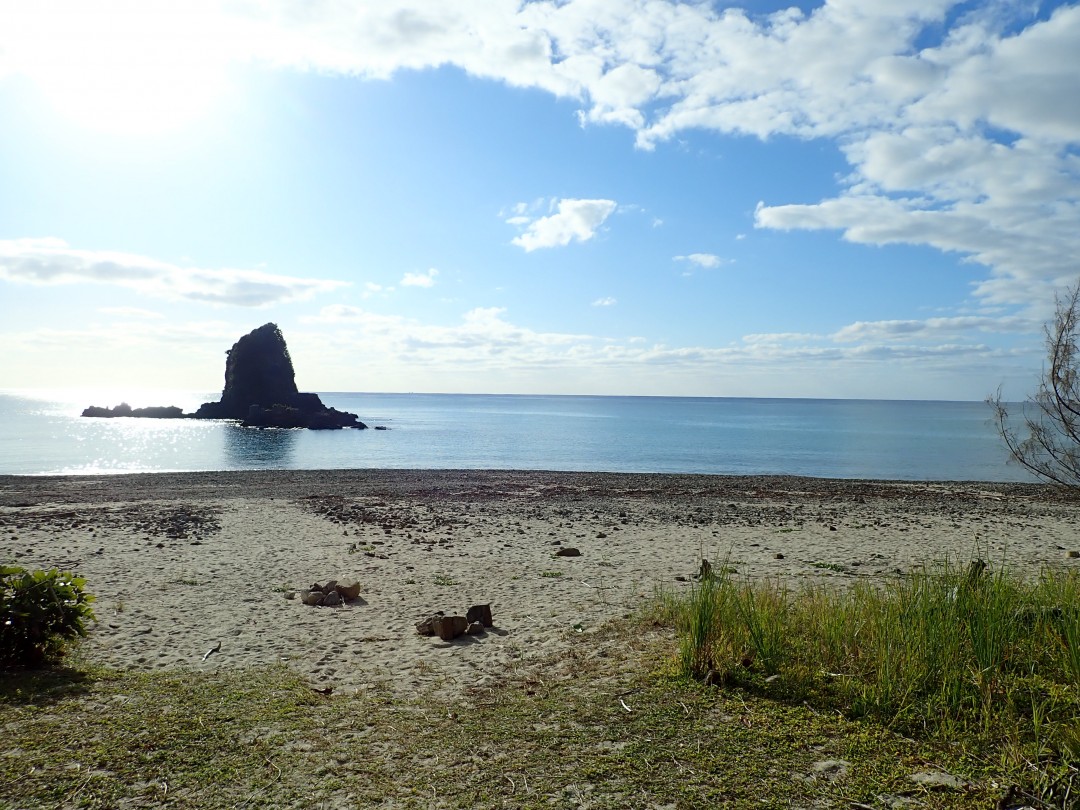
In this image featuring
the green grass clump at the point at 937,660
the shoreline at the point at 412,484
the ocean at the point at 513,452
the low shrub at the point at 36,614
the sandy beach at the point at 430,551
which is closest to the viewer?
the green grass clump at the point at 937,660

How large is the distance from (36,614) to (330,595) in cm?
403

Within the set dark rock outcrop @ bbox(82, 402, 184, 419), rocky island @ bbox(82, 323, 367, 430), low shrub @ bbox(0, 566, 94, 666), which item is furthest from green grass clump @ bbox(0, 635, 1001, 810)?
dark rock outcrop @ bbox(82, 402, 184, 419)

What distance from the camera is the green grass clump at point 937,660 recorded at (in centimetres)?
457

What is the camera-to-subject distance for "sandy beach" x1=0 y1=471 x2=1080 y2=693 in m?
7.75

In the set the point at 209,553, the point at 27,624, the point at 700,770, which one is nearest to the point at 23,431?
the point at 209,553

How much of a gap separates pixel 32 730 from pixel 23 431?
91.3m

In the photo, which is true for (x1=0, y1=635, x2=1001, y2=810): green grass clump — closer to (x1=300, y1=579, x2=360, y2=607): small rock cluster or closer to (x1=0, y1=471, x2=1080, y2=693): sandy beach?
(x1=0, y1=471, x2=1080, y2=693): sandy beach

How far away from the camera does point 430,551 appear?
48.0 ft

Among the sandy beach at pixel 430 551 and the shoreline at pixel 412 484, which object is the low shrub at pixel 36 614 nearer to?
the sandy beach at pixel 430 551

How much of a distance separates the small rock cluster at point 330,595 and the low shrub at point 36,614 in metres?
3.47

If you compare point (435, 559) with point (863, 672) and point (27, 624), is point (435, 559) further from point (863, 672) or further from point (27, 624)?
point (863, 672)

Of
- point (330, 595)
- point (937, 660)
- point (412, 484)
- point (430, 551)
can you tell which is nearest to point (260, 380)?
point (412, 484)

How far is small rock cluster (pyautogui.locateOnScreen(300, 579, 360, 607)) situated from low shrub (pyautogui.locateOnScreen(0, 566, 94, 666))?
11.4ft

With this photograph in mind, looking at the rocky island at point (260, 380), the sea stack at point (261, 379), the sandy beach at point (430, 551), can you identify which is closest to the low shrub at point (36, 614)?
the sandy beach at point (430, 551)
